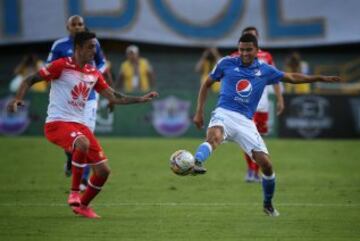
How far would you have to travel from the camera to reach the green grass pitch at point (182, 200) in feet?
32.8

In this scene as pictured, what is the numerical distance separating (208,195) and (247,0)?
16809mm

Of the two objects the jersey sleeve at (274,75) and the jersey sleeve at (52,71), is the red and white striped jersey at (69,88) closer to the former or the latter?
the jersey sleeve at (52,71)

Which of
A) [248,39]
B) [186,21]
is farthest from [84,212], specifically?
[186,21]

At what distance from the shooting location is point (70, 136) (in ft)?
36.4

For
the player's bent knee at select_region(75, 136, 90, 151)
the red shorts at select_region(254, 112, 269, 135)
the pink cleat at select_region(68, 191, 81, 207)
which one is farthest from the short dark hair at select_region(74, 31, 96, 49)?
the red shorts at select_region(254, 112, 269, 135)

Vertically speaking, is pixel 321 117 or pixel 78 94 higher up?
pixel 78 94

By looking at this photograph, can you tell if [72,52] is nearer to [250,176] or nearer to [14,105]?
[14,105]

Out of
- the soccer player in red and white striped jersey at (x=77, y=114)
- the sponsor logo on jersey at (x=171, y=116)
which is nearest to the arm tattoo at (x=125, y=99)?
the soccer player in red and white striped jersey at (x=77, y=114)

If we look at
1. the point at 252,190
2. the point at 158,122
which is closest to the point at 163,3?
the point at 158,122

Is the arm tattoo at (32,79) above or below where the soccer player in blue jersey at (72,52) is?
above

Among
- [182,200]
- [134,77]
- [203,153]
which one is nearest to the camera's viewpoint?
[203,153]

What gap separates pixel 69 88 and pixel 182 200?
8.63 feet

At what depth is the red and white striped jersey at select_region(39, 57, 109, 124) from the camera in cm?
1118

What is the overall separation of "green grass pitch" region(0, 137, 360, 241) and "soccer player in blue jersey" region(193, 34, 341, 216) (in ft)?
2.40
